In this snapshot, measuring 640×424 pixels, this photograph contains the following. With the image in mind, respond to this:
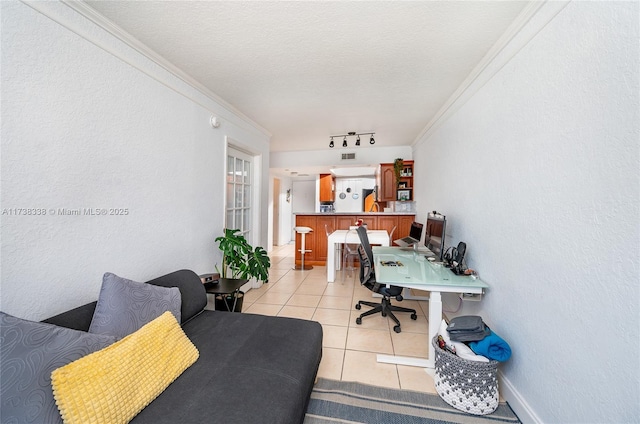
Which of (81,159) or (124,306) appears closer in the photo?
(124,306)

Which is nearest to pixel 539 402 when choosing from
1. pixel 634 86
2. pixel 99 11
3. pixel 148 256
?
pixel 634 86

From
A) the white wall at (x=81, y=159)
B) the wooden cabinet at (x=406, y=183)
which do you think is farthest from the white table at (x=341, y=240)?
the white wall at (x=81, y=159)

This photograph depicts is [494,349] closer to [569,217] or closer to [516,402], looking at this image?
[516,402]

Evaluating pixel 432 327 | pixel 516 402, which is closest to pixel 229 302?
pixel 432 327

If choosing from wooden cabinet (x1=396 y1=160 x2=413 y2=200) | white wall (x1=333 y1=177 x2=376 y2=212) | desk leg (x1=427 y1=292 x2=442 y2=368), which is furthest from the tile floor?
white wall (x1=333 y1=177 x2=376 y2=212)

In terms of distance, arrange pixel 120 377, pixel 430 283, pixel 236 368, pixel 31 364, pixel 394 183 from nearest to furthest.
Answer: pixel 31 364, pixel 120 377, pixel 236 368, pixel 430 283, pixel 394 183

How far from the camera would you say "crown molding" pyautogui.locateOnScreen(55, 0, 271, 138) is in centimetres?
149

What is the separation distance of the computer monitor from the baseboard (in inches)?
42.2

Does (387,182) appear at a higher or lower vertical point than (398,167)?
lower

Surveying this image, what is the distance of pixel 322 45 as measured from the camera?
6.10ft

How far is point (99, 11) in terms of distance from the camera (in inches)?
61.1

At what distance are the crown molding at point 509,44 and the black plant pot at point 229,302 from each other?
296cm

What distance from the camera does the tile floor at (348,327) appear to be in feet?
6.21

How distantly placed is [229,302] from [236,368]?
1.34 m
